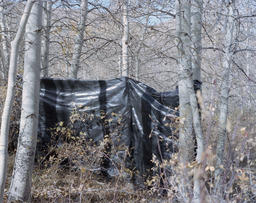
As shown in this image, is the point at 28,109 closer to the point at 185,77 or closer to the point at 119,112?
the point at 119,112

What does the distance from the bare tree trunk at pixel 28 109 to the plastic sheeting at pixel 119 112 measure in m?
1.63

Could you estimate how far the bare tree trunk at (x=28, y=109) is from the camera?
3283 mm

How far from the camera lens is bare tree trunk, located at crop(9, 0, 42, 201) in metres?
3.28

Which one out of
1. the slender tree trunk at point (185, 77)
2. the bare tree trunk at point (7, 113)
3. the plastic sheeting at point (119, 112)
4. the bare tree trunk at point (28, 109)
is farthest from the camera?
the plastic sheeting at point (119, 112)

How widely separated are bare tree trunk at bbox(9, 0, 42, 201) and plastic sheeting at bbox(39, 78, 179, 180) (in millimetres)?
1631

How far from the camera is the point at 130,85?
4883mm

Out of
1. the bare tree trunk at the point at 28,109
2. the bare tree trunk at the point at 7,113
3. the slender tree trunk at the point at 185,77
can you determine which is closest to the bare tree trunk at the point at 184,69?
the slender tree trunk at the point at 185,77

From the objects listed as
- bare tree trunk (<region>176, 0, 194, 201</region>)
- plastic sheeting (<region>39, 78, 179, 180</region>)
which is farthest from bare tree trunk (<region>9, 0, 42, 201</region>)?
bare tree trunk (<region>176, 0, 194, 201</region>)

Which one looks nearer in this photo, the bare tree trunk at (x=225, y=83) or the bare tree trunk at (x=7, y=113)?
the bare tree trunk at (x=7, y=113)

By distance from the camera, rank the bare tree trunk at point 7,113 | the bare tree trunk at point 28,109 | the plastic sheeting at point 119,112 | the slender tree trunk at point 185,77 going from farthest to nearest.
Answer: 1. the plastic sheeting at point 119,112
2. the slender tree trunk at point 185,77
3. the bare tree trunk at point 28,109
4. the bare tree trunk at point 7,113

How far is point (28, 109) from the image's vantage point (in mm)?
3287

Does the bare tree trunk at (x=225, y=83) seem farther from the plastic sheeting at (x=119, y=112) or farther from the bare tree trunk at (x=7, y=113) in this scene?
the bare tree trunk at (x=7, y=113)

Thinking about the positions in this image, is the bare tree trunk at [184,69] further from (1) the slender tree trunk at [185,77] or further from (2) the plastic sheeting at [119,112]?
(2) the plastic sheeting at [119,112]

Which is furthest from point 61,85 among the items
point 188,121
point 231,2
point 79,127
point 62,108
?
point 231,2
